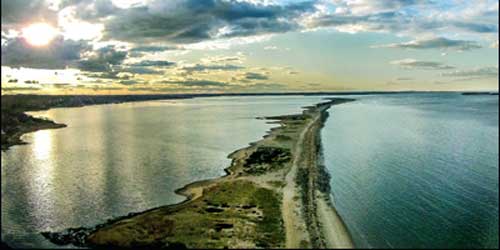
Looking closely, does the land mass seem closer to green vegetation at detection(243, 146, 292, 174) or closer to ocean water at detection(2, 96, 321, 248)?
green vegetation at detection(243, 146, 292, 174)

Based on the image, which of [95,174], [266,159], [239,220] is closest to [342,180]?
[266,159]

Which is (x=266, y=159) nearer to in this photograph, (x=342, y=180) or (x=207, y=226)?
(x=342, y=180)

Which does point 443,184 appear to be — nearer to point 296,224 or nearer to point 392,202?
point 392,202

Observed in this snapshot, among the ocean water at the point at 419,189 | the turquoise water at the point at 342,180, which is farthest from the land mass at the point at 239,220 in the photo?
the ocean water at the point at 419,189

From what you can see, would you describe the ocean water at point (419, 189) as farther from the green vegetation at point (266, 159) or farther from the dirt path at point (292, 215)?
the green vegetation at point (266, 159)

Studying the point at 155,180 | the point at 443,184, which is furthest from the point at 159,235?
the point at 443,184

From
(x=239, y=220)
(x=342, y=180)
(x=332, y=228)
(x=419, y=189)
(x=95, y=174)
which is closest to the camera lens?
Result: (x=332, y=228)
